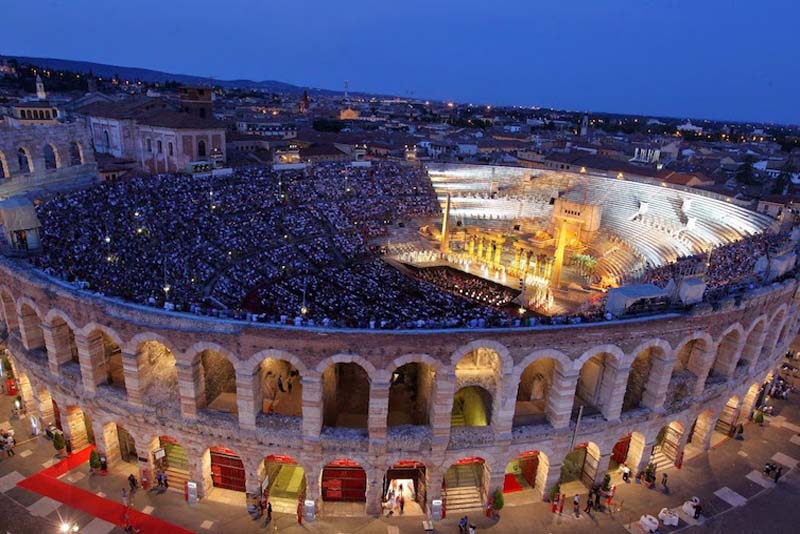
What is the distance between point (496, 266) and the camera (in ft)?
187

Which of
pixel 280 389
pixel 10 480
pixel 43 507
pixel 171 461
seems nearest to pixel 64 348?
pixel 10 480

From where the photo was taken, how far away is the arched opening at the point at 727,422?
32.1m

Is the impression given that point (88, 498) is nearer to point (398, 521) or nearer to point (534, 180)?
point (398, 521)

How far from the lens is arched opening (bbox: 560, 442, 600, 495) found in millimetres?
27453

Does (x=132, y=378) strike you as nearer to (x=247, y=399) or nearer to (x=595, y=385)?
(x=247, y=399)

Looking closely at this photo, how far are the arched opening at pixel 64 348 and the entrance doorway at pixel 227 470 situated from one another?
7.93 m

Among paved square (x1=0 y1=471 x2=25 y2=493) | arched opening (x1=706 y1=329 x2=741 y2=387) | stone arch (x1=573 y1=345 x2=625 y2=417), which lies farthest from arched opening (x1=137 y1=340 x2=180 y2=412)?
arched opening (x1=706 y1=329 x2=741 y2=387)

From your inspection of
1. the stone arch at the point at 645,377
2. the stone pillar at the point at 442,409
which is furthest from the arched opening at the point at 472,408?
the stone arch at the point at 645,377

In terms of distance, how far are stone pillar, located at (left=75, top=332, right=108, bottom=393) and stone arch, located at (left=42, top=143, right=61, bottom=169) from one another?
29.6m

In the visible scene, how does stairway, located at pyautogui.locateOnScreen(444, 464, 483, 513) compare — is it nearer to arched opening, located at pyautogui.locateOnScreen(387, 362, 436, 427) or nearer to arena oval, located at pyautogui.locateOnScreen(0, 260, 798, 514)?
arena oval, located at pyautogui.locateOnScreen(0, 260, 798, 514)

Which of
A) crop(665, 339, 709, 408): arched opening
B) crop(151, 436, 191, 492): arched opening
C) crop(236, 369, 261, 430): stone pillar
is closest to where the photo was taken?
crop(236, 369, 261, 430): stone pillar

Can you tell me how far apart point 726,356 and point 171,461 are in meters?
30.3

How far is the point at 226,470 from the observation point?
1037 inches

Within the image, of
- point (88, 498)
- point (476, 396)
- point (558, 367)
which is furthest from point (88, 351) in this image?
point (558, 367)
